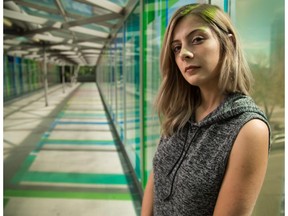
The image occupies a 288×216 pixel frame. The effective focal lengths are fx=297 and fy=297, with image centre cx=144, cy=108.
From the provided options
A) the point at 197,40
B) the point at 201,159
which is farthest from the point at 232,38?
the point at 201,159

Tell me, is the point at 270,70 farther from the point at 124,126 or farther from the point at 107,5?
the point at 124,126

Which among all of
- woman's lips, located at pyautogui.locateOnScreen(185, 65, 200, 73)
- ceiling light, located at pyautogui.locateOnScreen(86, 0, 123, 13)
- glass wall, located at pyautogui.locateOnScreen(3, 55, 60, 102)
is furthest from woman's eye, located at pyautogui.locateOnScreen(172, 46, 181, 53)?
glass wall, located at pyautogui.locateOnScreen(3, 55, 60, 102)

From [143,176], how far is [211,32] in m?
3.05

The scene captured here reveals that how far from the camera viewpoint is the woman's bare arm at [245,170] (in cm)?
88

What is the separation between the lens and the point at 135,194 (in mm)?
4191

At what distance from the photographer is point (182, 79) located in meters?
1.32

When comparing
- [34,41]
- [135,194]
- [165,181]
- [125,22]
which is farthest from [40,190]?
[34,41]

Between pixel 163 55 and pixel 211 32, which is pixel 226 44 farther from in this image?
pixel 163 55

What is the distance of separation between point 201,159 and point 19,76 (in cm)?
2045

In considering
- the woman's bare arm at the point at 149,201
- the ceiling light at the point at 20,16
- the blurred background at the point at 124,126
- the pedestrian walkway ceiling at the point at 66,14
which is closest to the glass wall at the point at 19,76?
the blurred background at the point at 124,126

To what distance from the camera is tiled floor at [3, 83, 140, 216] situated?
3.82 m

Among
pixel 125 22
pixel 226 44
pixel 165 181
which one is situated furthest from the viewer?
pixel 125 22

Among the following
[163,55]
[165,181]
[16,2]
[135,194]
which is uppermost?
[16,2]

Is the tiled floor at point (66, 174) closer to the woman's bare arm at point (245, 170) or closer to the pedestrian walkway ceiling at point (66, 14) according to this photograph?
the pedestrian walkway ceiling at point (66, 14)
